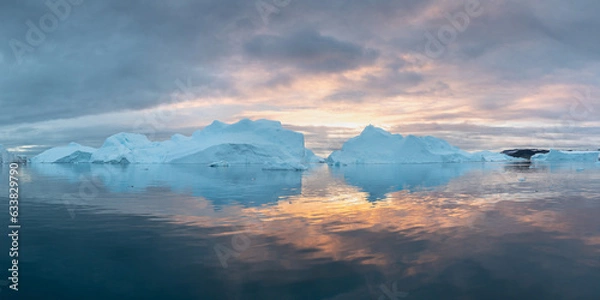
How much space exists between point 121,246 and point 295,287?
4.00 m

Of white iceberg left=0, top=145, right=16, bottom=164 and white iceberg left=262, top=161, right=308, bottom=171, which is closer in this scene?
white iceberg left=262, top=161, right=308, bottom=171

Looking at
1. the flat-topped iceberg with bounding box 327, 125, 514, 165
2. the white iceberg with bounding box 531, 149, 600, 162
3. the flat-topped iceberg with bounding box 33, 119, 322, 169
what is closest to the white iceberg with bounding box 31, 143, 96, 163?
the flat-topped iceberg with bounding box 33, 119, 322, 169

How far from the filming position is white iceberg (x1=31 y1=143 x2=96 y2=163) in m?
87.2

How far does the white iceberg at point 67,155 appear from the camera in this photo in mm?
87188

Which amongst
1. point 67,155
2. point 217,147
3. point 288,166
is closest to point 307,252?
point 288,166

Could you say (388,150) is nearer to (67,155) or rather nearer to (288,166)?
(288,166)

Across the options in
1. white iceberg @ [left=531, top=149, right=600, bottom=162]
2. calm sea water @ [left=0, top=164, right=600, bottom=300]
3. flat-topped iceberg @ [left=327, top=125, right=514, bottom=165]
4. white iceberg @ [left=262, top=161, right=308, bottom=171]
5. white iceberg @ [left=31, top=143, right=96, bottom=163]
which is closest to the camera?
calm sea water @ [left=0, top=164, right=600, bottom=300]

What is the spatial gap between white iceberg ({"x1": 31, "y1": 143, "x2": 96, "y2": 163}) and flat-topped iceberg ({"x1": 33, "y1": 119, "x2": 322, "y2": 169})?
20 centimetres

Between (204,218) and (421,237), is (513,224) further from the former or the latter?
(204,218)

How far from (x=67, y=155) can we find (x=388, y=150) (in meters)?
71.7

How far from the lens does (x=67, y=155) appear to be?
87.5m

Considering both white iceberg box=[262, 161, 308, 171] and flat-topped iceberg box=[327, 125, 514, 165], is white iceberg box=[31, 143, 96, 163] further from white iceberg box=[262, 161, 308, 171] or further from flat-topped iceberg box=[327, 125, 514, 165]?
white iceberg box=[262, 161, 308, 171]

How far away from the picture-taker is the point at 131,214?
11.0 meters

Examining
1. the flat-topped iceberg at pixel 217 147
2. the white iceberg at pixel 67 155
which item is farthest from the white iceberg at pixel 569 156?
the white iceberg at pixel 67 155
